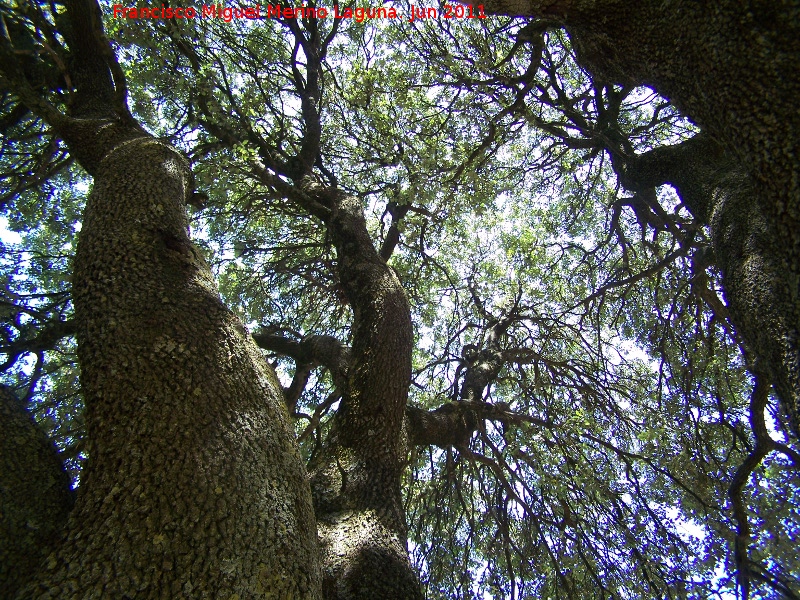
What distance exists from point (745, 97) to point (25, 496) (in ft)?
9.20

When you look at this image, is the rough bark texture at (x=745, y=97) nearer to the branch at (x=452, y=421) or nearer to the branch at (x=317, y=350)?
the branch at (x=452, y=421)

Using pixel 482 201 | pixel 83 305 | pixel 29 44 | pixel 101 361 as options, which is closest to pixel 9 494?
pixel 101 361

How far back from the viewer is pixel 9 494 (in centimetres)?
157

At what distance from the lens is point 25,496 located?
5.24 feet

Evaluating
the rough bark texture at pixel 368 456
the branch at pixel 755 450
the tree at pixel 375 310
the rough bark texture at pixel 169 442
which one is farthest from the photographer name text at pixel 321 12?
the branch at pixel 755 450

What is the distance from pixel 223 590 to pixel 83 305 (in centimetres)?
133

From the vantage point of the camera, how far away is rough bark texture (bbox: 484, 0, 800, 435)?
5.11 ft

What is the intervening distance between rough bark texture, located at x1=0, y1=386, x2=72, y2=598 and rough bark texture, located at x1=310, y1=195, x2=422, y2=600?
1189 mm

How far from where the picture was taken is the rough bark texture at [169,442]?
140 cm

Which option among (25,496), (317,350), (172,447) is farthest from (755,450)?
(25,496)

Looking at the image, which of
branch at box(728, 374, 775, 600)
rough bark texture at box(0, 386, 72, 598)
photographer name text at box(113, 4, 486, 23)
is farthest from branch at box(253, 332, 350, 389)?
→ photographer name text at box(113, 4, 486, 23)

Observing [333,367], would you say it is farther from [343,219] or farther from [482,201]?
[482,201]

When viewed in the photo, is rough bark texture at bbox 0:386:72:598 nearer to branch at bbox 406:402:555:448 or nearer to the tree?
the tree

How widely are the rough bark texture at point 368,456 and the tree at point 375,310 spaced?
18mm
